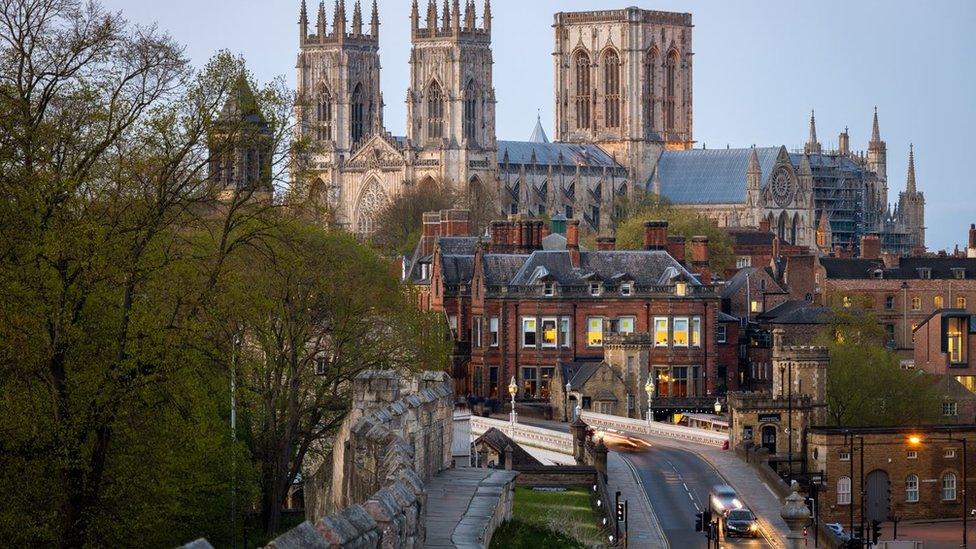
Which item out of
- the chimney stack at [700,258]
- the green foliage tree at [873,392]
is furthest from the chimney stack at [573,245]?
the green foliage tree at [873,392]

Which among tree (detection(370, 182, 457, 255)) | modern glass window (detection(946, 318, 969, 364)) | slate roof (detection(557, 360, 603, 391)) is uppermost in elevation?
tree (detection(370, 182, 457, 255))

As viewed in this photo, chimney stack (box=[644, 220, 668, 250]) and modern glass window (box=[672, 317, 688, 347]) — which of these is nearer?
modern glass window (box=[672, 317, 688, 347])

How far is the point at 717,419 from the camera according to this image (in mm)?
90625

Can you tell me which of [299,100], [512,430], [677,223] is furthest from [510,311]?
[677,223]

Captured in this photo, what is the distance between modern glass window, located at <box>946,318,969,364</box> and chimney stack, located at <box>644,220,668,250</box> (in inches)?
540

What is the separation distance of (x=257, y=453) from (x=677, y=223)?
4650 inches

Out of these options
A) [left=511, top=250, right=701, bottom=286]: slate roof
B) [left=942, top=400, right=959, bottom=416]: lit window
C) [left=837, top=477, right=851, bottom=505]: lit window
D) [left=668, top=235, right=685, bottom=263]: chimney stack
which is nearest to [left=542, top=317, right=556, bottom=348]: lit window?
[left=511, top=250, right=701, bottom=286]: slate roof

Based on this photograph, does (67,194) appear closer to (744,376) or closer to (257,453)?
(257,453)

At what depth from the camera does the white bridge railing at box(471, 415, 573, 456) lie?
76331 millimetres

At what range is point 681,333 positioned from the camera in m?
99.4

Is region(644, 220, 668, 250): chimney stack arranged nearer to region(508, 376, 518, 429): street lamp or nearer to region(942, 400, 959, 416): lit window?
region(508, 376, 518, 429): street lamp

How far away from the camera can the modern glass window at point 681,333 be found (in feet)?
325

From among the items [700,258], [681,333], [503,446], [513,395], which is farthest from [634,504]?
[700,258]

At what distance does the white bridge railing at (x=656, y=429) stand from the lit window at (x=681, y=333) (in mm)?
13320
